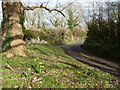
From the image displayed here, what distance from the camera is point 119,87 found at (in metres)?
4.89

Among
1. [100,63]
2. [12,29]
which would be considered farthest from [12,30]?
[100,63]

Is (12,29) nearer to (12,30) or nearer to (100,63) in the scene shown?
(12,30)

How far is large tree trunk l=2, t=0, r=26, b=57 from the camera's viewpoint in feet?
22.9

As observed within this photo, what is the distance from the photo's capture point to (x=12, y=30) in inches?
278

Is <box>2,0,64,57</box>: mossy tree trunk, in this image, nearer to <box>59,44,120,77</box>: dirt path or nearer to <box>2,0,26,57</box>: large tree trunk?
<box>2,0,26,57</box>: large tree trunk

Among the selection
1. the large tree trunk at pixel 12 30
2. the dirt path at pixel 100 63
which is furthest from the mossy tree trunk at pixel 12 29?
the dirt path at pixel 100 63

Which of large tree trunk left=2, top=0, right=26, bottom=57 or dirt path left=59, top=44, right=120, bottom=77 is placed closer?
large tree trunk left=2, top=0, right=26, bottom=57

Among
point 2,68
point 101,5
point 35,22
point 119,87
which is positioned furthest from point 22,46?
point 35,22

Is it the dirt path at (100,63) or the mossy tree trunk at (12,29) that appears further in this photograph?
the dirt path at (100,63)

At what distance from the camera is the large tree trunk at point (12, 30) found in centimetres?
697

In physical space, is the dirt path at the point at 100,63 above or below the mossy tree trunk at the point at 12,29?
below

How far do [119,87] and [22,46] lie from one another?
5.53 m

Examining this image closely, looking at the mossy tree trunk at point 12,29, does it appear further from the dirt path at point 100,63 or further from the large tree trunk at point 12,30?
the dirt path at point 100,63

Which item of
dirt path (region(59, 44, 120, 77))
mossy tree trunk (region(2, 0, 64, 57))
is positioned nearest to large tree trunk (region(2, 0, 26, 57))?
mossy tree trunk (region(2, 0, 64, 57))
